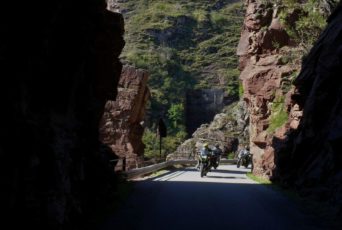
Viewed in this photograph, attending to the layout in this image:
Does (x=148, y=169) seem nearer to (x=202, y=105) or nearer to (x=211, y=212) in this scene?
(x=211, y=212)

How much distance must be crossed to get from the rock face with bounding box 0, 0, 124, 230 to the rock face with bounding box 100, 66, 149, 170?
81.8 ft

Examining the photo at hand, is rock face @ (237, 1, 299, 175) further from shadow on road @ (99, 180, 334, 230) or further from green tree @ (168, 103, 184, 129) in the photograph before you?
green tree @ (168, 103, 184, 129)

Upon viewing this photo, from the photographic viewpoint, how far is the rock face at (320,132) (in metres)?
14.9

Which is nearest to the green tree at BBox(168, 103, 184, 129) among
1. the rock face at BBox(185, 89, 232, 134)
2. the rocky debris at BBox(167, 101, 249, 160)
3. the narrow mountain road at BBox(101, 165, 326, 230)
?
the rock face at BBox(185, 89, 232, 134)

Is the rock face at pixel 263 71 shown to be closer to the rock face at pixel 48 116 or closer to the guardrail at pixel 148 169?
the guardrail at pixel 148 169

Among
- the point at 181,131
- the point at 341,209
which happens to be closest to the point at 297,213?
the point at 341,209

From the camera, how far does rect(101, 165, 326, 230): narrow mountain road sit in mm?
11008

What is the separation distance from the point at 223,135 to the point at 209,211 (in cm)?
5930

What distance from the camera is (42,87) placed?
1120 cm

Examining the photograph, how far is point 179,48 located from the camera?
5002 inches

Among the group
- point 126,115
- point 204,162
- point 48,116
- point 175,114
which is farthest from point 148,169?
point 175,114

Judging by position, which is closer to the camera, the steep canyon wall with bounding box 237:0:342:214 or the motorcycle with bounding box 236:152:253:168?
the steep canyon wall with bounding box 237:0:342:214

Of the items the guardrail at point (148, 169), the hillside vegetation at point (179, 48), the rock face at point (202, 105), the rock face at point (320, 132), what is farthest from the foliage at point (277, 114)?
the rock face at point (202, 105)

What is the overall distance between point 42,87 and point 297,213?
6388 mm
